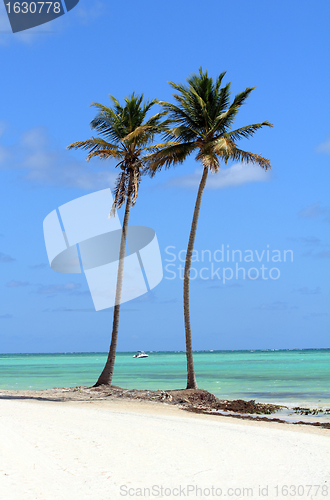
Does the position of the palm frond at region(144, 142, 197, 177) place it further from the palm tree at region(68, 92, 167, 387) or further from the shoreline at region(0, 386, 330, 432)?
the shoreline at region(0, 386, 330, 432)

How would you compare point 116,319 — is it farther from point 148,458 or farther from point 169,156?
point 148,458

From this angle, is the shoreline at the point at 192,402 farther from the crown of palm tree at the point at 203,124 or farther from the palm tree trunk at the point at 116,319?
the crown of palm tree at the point at 203,124

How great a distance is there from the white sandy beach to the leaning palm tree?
8400 millimetres

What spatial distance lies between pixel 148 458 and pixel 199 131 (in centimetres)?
1484

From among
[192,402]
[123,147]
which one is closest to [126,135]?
[123,147]

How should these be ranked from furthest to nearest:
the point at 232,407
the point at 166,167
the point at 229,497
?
the point at 166,167
the point at 232,407
the point at 229,497

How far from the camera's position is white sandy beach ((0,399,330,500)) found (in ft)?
21.6

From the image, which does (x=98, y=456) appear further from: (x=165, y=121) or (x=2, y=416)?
(x=165, y=121)

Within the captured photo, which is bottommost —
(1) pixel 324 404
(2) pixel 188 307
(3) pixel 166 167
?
(1) pixel 324 404

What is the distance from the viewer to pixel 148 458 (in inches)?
324

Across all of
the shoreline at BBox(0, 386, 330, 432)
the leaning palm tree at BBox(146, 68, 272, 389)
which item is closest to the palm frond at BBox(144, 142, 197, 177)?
the leaning palm tree at BBox(146, 68, 272, 389)

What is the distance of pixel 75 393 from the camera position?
19344 mm

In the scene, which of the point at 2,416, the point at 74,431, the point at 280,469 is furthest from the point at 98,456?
the point at 2,416

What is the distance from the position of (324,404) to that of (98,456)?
14.5 meters
